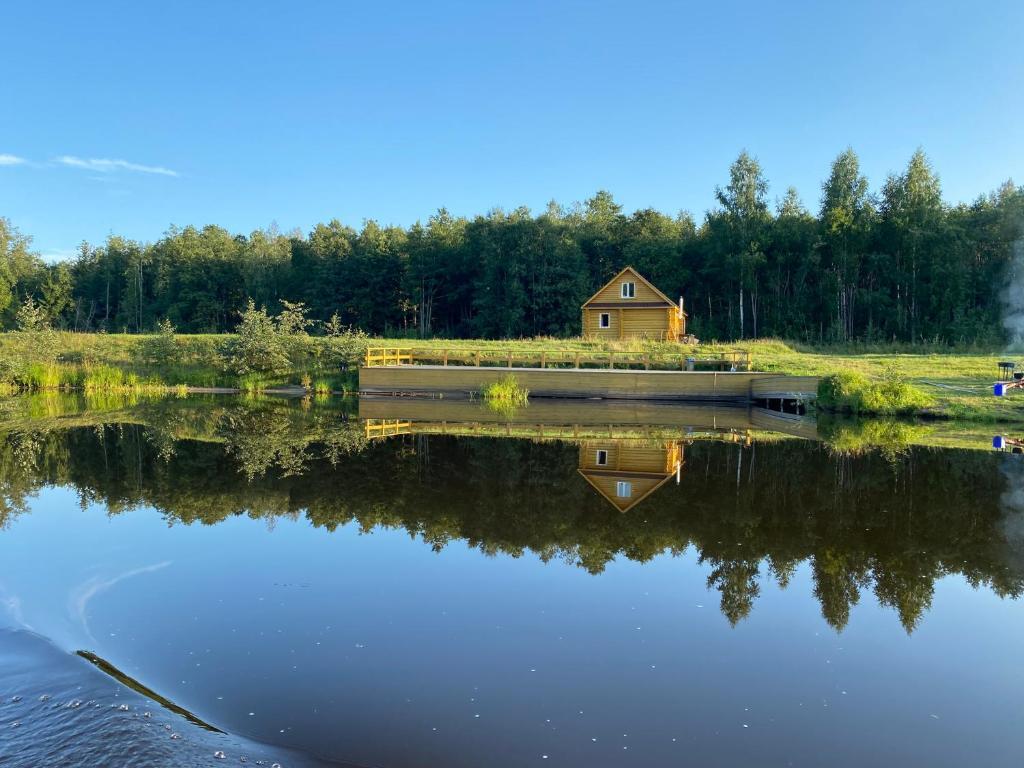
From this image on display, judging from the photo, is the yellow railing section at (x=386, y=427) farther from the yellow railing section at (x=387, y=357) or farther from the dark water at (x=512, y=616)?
the yellow railing section at (x=387, y=357)

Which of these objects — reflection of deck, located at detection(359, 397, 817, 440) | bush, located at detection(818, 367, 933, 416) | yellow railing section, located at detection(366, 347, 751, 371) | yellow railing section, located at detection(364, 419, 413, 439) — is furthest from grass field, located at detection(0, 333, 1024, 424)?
yellow railing section, located at detection(364, 419, 413, 439)

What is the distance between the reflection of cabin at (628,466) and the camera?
43.1 feet

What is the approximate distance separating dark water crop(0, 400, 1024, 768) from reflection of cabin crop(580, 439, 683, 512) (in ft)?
0.54

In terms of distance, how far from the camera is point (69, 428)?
21.2 meters

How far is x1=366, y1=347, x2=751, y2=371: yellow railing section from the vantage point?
108ft

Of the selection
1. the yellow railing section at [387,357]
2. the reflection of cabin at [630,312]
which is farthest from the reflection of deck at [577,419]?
the reflection of cabin at [630,312]

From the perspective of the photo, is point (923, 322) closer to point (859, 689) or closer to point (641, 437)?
point (641, 437)

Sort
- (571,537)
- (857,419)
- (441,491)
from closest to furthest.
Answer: (571,537) → (441,491) → (857,419)

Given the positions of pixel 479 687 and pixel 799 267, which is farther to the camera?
pixel 799 267

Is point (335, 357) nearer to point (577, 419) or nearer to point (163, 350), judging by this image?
point (163, 350)

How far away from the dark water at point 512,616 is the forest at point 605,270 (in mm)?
34805

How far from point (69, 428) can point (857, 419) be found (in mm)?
25291

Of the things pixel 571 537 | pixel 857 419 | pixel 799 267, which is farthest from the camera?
pixel 799 267

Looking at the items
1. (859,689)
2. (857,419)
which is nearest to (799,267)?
(857,419)
